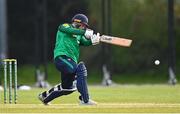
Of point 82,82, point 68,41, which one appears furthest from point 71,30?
point 82,82

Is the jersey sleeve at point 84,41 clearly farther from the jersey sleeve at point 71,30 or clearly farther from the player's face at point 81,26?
the jersey sleeve at point 71,30

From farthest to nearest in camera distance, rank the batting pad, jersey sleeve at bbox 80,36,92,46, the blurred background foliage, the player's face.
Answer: the blurred background foliage, jersey sleeve at bbox 80,36,92,46, the player's face, the batting pad

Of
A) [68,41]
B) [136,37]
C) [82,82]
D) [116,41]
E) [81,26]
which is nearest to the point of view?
[82,82]

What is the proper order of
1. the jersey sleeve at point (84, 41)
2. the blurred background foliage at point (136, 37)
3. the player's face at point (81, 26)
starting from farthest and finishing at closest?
1. the blurred background foliage at point (136, 37)
2. the jersey sleeve at point (84, 41)
3. the player's face at point (81, 26)

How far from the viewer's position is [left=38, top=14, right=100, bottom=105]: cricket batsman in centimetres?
→ 1468

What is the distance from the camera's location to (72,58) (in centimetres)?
1486

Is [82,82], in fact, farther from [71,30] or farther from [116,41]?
[116,41]

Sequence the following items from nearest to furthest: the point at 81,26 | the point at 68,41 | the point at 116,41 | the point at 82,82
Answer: the point at 82,82 → the point at 68,41 → the point at 81,26 → the point at 116,41

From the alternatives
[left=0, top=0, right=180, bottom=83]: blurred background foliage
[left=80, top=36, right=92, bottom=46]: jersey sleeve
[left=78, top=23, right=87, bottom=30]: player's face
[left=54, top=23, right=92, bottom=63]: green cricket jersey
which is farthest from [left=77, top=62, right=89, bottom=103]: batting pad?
[left=0, top=0, right=180, bottom=83]: blurred background foliage

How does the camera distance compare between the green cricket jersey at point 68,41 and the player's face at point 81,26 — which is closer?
the green cricket jersey at point 68,41

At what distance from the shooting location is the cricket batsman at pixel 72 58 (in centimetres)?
1468

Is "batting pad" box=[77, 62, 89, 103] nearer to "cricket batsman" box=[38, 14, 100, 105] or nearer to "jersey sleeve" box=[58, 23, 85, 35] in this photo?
"cricket batsman" box=[38, 14, 100, 105]

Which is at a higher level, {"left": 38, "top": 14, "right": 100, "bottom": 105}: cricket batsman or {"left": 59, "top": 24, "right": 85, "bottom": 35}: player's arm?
{"left": 59, "top": 24, "right": 85, "bottom": 35}: player's arm

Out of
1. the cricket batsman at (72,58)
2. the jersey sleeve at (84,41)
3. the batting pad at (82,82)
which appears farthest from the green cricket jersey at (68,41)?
the batting pad at (82,82)
